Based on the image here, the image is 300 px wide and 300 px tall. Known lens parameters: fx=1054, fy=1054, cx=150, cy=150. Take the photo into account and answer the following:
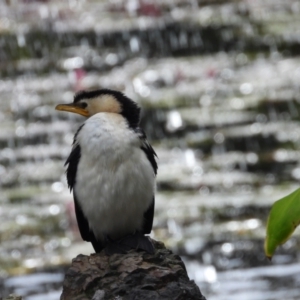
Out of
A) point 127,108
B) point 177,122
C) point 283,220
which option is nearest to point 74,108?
point 127,108

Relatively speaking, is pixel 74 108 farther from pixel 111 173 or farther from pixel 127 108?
pixel 111 173

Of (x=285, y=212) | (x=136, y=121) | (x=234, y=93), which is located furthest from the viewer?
(x=234, y=93)

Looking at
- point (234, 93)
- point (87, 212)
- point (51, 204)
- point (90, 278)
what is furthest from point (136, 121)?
point (234, 93)

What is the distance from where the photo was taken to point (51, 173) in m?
10.1

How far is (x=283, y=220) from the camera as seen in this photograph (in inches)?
155

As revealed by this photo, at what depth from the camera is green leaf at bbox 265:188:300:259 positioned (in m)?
3.91

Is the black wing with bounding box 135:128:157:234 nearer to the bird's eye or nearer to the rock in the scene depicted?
the bird's eye

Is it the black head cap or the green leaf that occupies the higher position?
the black head cap

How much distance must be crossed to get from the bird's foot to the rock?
0.22 ft

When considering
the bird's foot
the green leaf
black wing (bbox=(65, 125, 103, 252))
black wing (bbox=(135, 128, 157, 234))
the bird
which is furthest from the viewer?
black wing (bbox=(65, 125, 103, 252))

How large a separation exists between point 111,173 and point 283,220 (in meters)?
1.09

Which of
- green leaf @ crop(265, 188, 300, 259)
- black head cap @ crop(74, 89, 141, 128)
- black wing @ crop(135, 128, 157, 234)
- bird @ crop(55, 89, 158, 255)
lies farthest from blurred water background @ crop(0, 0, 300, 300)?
green leaf @ crop(265, 188, 300, 259)

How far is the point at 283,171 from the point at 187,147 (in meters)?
1.16

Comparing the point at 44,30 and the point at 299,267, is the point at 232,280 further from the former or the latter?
the point at 44,30
